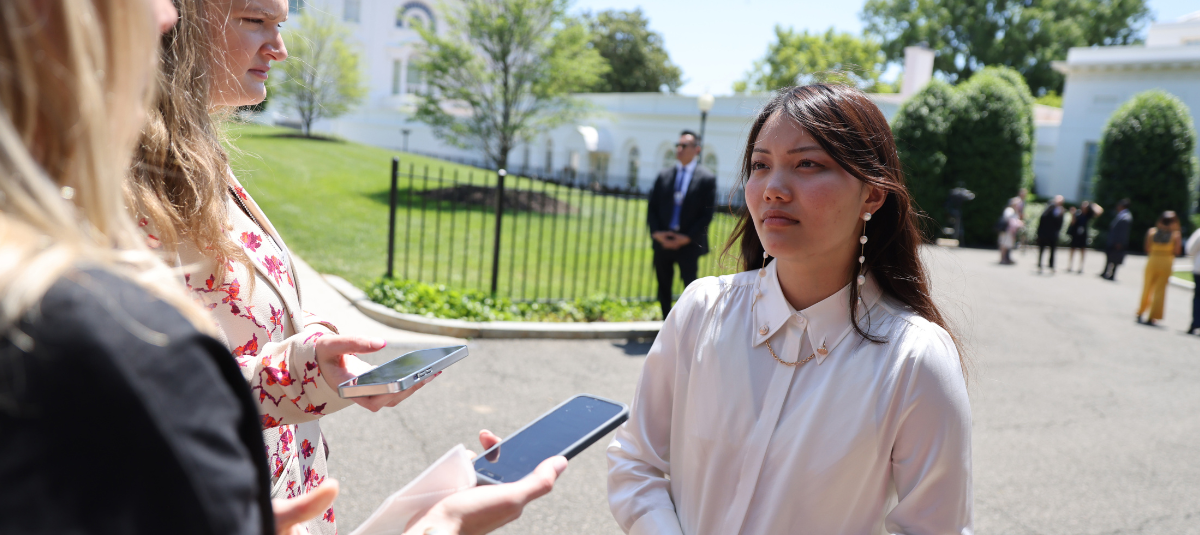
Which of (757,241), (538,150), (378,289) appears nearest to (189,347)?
(757,241)

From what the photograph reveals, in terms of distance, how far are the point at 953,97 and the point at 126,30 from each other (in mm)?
28750

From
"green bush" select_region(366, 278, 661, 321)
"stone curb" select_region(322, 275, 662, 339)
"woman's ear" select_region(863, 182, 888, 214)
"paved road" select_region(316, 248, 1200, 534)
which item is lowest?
"paved road" select_region(316, 248, 1200, 534)

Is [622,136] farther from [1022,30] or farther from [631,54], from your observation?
[1022,30]

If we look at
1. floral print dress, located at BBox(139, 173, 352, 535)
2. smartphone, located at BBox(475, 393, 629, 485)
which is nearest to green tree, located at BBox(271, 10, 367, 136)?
floral print dress, located at BBox(139, 173, 352, 535)

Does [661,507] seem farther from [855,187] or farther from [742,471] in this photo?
[855,187]

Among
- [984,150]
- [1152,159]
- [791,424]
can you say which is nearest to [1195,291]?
[791,424]

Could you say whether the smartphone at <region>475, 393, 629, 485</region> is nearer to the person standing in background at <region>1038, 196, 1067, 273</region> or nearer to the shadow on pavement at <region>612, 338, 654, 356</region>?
the shadow on pavement at <region>612, 338, 654, 356</region>

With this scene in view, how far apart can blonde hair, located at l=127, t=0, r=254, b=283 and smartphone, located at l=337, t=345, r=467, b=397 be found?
0.38 metres

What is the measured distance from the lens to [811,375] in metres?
1.76

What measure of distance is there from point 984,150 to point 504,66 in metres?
17.0

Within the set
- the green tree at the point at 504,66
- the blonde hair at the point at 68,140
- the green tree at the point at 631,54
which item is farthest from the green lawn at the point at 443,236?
the green tree at the point at 631,54

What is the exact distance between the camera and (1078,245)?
759 inches

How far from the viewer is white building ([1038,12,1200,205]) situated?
93.7ft

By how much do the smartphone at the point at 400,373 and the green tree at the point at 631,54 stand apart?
5257 centimetres
